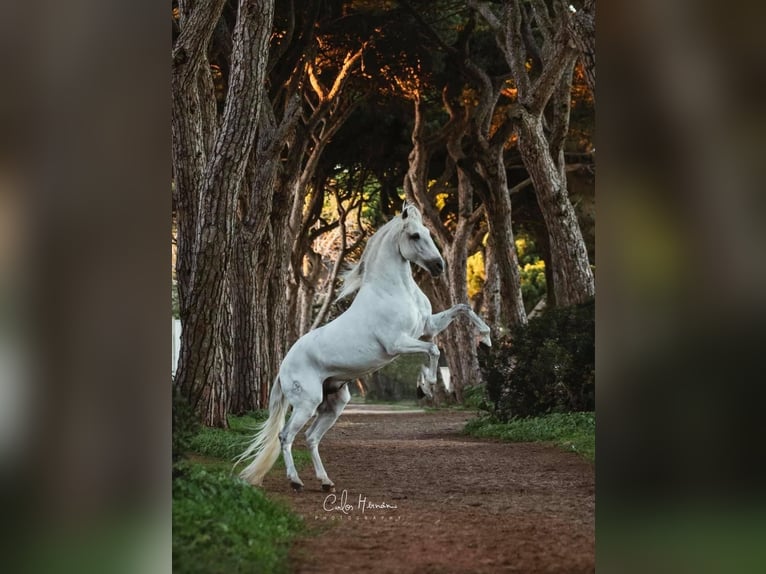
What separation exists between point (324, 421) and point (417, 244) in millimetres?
1328

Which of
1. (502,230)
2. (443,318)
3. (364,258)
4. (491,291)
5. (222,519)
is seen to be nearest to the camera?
(222,519)

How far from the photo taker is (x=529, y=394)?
6.51 meters

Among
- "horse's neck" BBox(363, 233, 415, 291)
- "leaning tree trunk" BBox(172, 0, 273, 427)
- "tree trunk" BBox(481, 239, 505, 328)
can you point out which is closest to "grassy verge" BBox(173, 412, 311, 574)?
"leaning tree trunk" BBox(172, 0, 273, 427)

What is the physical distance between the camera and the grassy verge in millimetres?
5227

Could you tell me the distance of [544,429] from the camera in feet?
20.7

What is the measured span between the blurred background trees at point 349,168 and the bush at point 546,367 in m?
0.16

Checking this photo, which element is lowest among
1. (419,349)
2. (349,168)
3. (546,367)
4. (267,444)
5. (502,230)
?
(267,444)

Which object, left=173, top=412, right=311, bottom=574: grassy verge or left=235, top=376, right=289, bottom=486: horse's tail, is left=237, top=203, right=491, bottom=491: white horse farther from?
left=173, top=412, right=311, bottom=574: grassy verge

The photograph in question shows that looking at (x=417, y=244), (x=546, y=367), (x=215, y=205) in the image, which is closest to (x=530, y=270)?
(x=546, y=367)

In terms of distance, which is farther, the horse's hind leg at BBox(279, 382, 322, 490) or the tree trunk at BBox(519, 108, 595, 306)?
the tree trunk at BBox(519, 108, 595, 306)

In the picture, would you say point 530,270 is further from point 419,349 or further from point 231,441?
point 231,441

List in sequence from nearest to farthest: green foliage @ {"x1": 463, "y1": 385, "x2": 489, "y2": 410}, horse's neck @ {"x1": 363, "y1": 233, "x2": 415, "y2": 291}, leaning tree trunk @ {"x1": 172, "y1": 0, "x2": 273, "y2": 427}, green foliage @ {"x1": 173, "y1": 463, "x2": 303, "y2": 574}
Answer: green foliage @ {"x1": 173, "y1": 463, "x2": 303, "y2": 574} < leaning tree trunk @ {"x1": 172, "y1": 0, "x2": 273, "y2": 427} < horse's neck @ {"x1": 363, "y1": 233, "x2": 415, "y2": 291} < green foliage @ {"x1": 463, "y1": 385, "x2": 489, "y2": 410}
